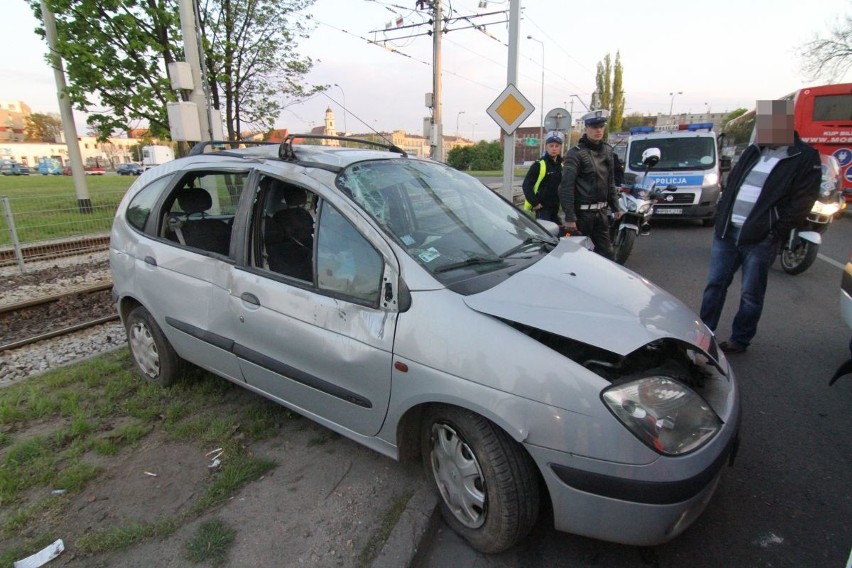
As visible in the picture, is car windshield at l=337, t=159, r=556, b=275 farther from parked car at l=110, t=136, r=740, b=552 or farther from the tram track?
the tram track

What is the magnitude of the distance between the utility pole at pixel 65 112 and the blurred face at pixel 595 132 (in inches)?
384

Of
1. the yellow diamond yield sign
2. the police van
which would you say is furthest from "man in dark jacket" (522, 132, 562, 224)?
the police van

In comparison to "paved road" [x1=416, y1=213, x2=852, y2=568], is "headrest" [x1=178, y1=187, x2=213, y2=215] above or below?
above

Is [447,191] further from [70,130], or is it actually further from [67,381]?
[70,130]

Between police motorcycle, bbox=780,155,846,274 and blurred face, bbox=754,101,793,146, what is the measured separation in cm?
260

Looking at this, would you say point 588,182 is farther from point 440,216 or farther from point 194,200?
point 194,200

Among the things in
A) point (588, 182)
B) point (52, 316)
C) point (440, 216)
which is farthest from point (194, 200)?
point (588, 182)

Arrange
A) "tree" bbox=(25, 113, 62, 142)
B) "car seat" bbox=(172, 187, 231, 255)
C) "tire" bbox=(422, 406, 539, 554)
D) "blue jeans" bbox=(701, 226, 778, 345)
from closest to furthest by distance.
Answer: "tire" bbox=(422, 406, 539, 554)
"car seat" bbox=(172, 187, 231, 255)
"blue jeans" bbox=(701, 226, 778, 345)
"tree" bbox=(25, 113, 62, 142)

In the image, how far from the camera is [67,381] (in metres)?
3.78

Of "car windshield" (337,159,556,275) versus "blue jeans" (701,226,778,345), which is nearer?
"car windshield" (337,159,556,275)

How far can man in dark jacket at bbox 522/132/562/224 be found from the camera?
19.7ft

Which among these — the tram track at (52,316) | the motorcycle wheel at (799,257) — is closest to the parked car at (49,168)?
the tram track at (52,316)

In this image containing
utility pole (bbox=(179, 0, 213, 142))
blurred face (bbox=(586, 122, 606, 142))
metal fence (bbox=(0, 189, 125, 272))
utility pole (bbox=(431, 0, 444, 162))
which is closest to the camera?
blurred face (bbox=(586, 122, 606, 142))

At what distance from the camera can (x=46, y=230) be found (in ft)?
28.0
